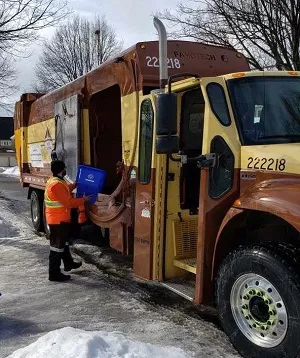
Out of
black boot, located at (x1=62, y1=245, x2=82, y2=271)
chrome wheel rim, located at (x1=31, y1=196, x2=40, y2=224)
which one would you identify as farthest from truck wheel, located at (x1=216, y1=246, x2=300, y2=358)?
chrome wheel rim, located at (x1=31, y1=196, x2=40, y2=224)

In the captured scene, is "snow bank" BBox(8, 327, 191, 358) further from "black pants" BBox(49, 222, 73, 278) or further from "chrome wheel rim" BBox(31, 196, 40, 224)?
"chrome wheel rim" BBox(31, 196, 40, 224)

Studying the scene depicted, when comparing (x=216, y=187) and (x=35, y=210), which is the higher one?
(x=216, y=187)

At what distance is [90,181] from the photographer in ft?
23.9

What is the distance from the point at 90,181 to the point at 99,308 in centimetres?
222

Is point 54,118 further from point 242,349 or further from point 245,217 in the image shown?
point 242,349

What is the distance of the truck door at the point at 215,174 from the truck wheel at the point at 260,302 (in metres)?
0.30

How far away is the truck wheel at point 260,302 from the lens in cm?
377

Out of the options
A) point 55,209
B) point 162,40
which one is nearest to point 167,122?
point 162,40

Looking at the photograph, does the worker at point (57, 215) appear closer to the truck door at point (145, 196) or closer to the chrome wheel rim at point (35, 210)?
Answer: the truck door at point (145, 196)

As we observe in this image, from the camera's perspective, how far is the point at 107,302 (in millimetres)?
5785

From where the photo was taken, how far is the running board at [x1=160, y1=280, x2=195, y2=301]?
16.1 feet

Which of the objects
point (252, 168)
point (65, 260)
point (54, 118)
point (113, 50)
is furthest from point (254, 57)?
point (113, 50)

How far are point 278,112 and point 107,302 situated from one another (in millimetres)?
2867

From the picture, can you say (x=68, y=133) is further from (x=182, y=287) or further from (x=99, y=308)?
Result: (x=182, y=287)
